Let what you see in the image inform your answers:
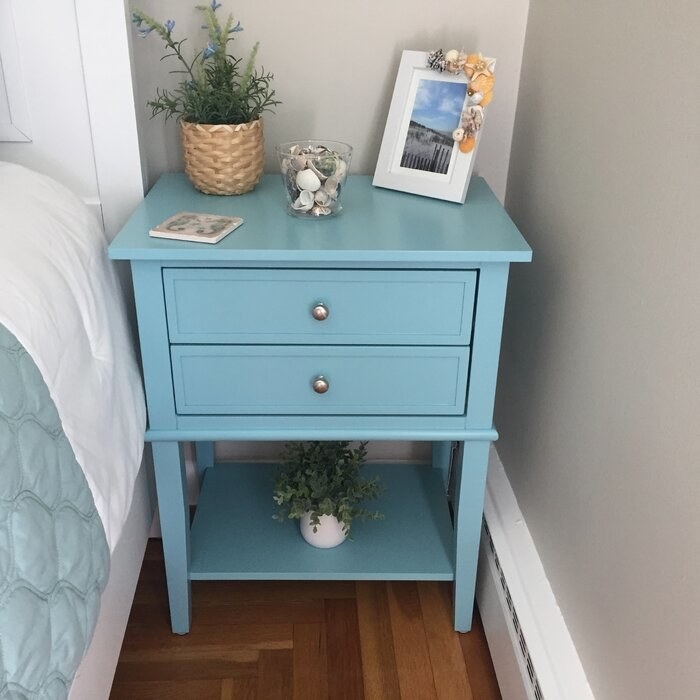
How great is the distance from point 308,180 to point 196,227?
0.60 feet

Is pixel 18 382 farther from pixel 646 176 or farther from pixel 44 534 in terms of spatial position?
pixel 646 176

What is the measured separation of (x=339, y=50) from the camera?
133 centimetres

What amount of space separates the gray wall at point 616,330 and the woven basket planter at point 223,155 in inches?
19.0

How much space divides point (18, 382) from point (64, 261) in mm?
278

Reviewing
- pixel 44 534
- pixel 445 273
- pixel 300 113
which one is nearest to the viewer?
pixel 44 534

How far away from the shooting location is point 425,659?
4.45 feet

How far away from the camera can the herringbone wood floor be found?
51.2 inches

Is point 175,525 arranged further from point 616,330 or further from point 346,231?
point 616,330

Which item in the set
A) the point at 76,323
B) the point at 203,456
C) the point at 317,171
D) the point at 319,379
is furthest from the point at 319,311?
the point at 203,456

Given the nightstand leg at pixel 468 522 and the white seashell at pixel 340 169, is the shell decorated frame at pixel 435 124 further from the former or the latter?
the nightstand leg at pixel 468 522

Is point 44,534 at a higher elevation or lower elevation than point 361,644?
higher

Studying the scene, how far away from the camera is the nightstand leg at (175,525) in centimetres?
123

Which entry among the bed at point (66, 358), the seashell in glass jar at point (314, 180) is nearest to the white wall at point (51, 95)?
the bed at point (66, 358)

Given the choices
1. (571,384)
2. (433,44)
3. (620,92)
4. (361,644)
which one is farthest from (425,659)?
(433,44)
